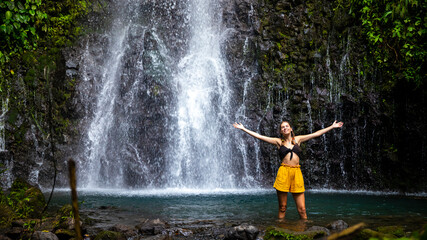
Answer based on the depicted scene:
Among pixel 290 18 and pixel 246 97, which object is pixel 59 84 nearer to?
pixel 246 97

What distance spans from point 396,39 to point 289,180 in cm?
873

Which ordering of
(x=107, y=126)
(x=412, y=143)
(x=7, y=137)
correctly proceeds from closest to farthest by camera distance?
(x=412, y=143) < (x=7, y=137) < (x=107, y=126)

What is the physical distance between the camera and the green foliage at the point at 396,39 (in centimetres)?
1032

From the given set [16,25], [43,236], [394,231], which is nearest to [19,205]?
[43,236]

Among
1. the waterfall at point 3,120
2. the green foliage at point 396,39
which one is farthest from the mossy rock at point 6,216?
the green foliage at point 396,39

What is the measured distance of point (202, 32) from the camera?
630 inches

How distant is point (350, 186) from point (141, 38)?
10.6 metres

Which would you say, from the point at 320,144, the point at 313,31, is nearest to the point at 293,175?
the point at 320,144

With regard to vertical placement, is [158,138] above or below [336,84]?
below

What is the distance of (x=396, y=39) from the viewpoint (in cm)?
1166

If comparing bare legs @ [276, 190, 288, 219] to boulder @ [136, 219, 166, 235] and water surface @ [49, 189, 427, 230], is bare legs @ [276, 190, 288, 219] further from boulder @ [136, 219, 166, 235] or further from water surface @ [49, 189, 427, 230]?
boulder @ [136, 219, 166, 235]

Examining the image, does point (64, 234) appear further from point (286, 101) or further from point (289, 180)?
point (286, 101)

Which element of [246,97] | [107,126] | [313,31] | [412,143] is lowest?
[412,143]

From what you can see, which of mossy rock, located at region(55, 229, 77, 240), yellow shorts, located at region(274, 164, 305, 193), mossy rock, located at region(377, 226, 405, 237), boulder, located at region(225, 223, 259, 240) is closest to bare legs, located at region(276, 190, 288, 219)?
yellow shorts, located at region(274, 164, 305, 193)
